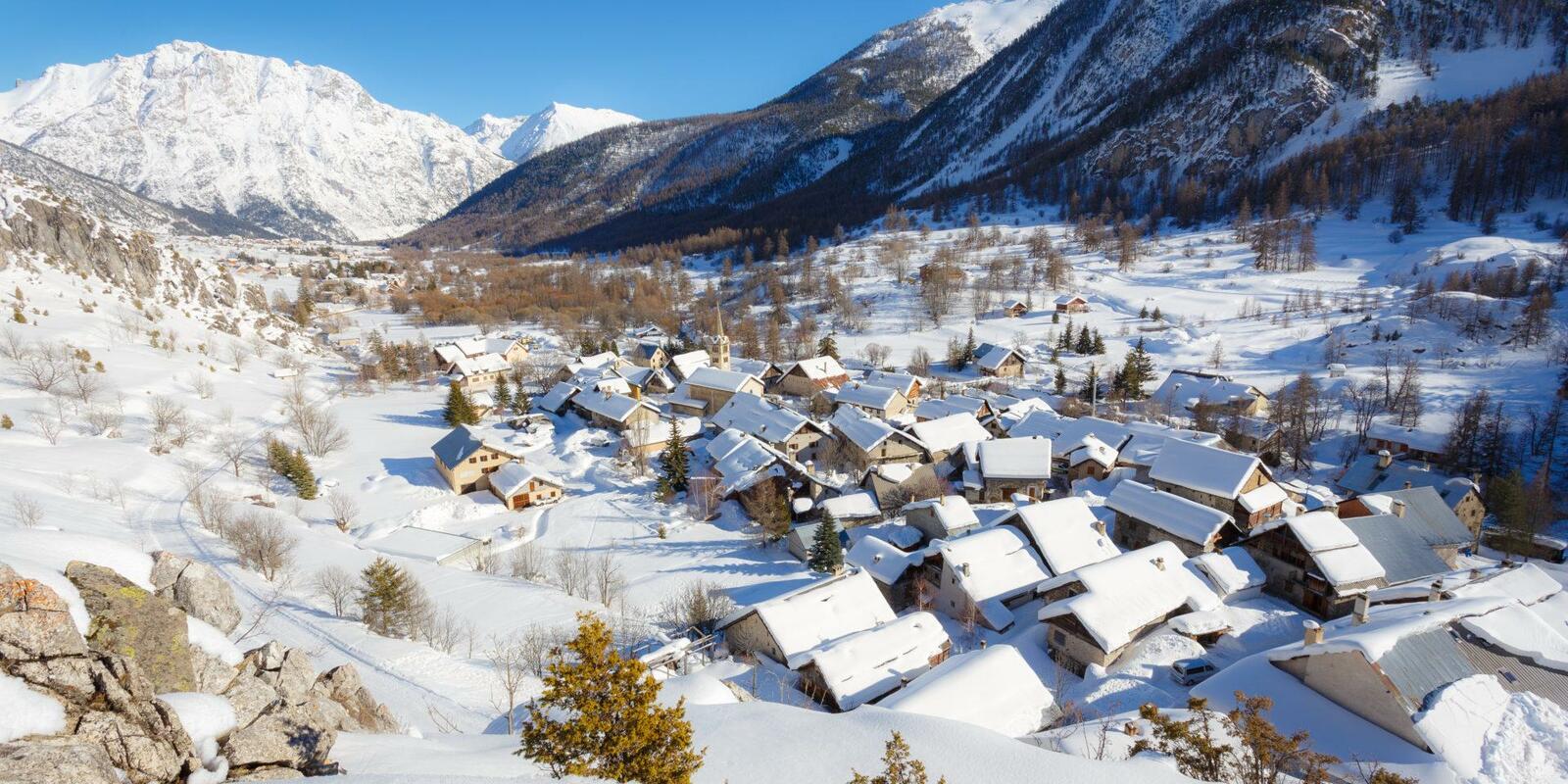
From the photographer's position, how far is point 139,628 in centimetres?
790

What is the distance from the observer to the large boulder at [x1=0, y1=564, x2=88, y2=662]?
20.5 ft

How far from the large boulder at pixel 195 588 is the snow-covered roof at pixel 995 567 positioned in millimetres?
19146

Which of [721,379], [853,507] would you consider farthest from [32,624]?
[721,379]

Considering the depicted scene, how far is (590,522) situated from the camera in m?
30.7

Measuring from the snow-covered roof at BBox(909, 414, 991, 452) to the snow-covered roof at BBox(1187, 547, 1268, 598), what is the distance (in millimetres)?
15495

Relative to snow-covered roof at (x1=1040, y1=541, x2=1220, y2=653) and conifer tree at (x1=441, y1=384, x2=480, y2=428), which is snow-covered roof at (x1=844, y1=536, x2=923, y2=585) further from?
conifer tree at (x1=441, y1=384, x2=480, y2=428)

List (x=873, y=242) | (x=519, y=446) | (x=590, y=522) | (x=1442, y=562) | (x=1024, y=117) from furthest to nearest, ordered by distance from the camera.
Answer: (x=1024, y=117)
(x=873, y=242)
(x=519, y=446)
(x=590, y=522)
(x=1442, y=562)

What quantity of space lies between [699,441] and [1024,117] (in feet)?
562

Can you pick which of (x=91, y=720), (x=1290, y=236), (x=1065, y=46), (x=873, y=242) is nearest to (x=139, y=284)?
(x=91, y=720)

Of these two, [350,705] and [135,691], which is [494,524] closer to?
[350,705]

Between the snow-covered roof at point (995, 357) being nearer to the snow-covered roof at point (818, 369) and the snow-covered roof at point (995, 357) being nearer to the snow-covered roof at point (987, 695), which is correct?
the snow-covered roof at point (818, 369)

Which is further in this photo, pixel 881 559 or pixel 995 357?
pixel 995 357

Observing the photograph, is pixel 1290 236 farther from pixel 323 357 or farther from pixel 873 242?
pixel 323 357

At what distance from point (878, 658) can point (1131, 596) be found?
815 centimetres
